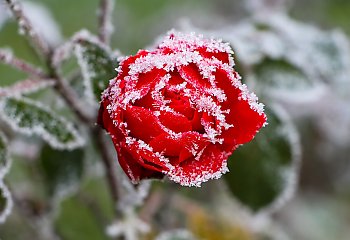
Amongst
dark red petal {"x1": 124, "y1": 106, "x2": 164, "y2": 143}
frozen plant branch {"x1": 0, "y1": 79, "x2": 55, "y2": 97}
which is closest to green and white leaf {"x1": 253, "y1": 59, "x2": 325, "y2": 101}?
frozen plant branch {"x1": 0, "y1": 79, "x2": 55, "y2": 97}

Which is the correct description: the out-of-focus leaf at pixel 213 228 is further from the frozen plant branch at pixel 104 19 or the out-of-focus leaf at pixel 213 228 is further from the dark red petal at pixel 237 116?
the dark red petal at pixel 237 116

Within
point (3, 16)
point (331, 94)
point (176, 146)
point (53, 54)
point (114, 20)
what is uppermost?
point (114, 20)

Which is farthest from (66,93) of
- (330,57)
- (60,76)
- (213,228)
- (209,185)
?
(209,185)

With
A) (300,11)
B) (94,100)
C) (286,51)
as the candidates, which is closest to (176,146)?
(94,100)

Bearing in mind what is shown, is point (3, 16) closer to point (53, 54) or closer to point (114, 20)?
point (53, 54)

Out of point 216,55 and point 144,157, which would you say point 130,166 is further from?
point 216,55

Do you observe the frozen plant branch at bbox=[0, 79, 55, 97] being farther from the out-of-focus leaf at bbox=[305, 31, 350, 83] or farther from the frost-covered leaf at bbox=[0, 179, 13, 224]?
the out-of-focus leaf at bbox=[305, 31, 350, 83]

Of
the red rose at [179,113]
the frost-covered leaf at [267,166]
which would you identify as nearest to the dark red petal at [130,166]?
the red rose at [179,113]
